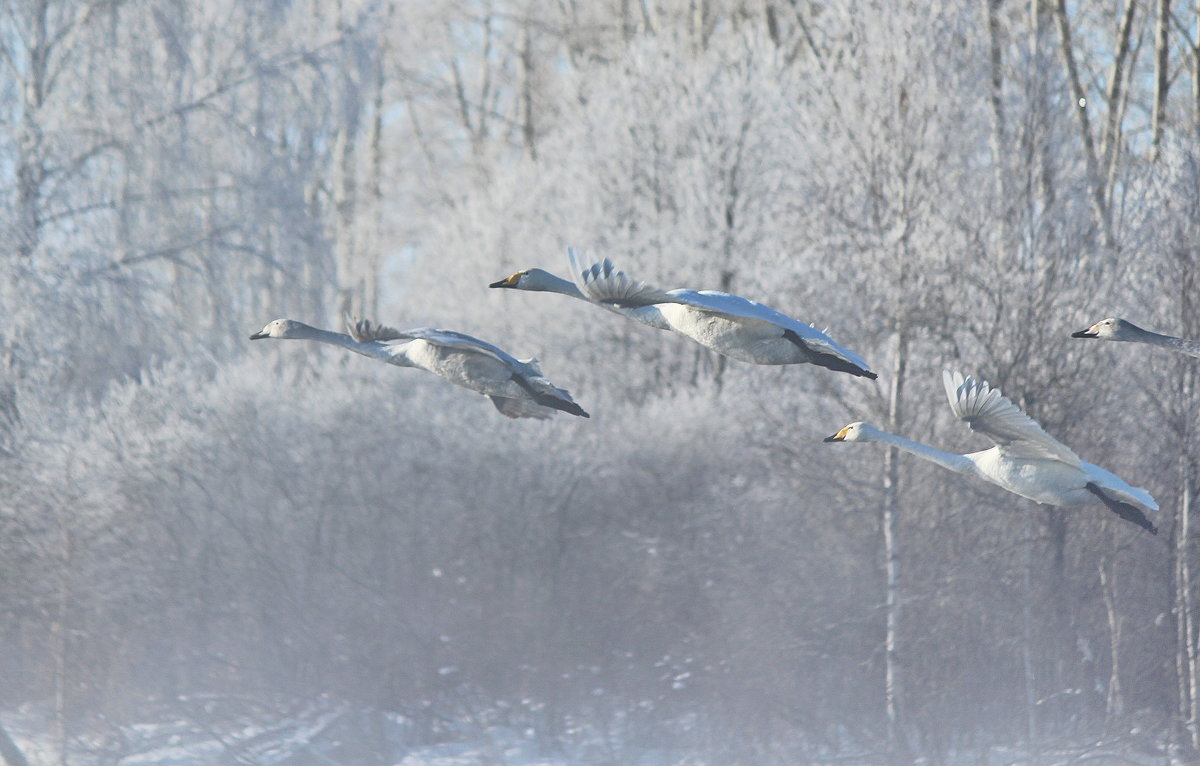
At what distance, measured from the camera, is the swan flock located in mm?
6469

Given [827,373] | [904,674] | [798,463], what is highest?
[827,373]

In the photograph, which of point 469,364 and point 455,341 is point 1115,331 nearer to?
point 469,364

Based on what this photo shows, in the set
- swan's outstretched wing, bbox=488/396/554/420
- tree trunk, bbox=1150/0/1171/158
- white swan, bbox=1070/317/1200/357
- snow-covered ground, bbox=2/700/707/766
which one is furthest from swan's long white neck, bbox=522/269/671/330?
tree trunk, bbox=1150/0/1171/158

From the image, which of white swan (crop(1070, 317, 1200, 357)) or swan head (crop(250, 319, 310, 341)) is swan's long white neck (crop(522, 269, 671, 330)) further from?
white swan (crop(1070, 317, 1200, 357))

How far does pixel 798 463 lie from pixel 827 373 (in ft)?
Answer: 3.55

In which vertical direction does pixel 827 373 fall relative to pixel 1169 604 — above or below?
above

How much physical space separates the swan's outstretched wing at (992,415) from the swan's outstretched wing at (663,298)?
3.38 ft

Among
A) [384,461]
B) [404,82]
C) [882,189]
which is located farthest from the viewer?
[404,82]

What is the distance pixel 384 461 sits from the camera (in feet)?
55.6

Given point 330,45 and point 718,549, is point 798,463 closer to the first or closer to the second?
point 718,549

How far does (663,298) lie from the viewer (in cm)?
643

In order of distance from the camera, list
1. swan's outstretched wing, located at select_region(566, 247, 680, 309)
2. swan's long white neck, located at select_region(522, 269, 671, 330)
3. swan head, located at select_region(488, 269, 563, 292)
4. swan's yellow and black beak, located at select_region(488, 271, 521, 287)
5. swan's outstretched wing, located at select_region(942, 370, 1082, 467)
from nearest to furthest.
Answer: swan's outstretched wing, located at select_region(566, 247, 680, 309) < swan's long white neck, located at select_region(522, 269, 671, 330) < swan's yellow and black beak, located at select_region(488, 271, 521, 287) < swan head, located at select_region(488, 269, 563, 292) < swan's outstretched wing, located at select_region(942, 370, 1082, 467)

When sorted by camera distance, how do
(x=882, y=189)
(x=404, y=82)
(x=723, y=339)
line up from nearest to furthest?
(x=723, y=339) → (x=882, y=189) → (x=404, y=82)

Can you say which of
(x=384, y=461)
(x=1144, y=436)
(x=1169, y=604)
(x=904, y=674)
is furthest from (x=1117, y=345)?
(x=384, y=461)
